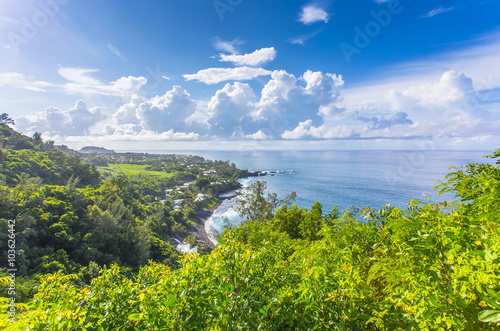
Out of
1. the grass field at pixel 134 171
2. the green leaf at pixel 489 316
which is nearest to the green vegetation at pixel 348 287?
the green leaf at pixel 489 316

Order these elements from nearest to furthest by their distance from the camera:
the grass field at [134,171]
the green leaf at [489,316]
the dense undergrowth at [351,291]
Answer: the green leaf at [489,316]
the dense undergrowth at [351,291]
the grass field at [134,171]

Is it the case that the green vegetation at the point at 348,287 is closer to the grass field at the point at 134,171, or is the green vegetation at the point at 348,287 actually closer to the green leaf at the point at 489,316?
the green leaf at the point at 489,316

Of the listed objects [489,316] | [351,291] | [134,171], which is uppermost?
[489,316]

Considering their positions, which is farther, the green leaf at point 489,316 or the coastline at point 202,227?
the coastline at point 202,227

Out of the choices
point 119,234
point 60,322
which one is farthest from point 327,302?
point 119,234

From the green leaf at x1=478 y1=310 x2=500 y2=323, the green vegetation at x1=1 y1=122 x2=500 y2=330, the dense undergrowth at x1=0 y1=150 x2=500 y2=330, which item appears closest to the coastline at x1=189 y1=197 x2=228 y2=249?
the green vegetation at x1=1 y1=122 x2=500 y2=330

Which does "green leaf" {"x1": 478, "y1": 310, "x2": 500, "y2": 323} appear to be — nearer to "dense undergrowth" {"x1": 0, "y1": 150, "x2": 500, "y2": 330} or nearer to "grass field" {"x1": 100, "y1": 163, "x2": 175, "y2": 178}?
"dense undergrowth" {"x1": 0, "y1": 150, "x2": 500, "y2": 330}

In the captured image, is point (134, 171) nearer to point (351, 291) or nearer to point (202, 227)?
point (202, 227)

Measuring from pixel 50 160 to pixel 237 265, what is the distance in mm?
72495

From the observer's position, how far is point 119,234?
2952cm

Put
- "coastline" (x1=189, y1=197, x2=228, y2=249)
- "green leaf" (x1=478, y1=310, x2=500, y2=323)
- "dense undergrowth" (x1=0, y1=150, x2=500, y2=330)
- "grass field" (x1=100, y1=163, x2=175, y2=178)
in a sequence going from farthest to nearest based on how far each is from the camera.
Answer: "grass field" (x1=100, y1=163, x2=175, y2=178) < "coastline" (x1=189, y1=197, x2=228, y2=249) < "dense undergrowth" (x1=0, y1=150, x2=500, y2=330) < "green leaf" (x1=478, y1=310, x2=500, y2=323)

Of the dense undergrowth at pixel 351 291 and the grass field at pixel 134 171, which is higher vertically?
the dense undergrowth at pixel 351 291

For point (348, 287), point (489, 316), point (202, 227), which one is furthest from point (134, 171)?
point (489, 316)

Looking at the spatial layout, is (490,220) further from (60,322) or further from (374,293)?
(60,322)
